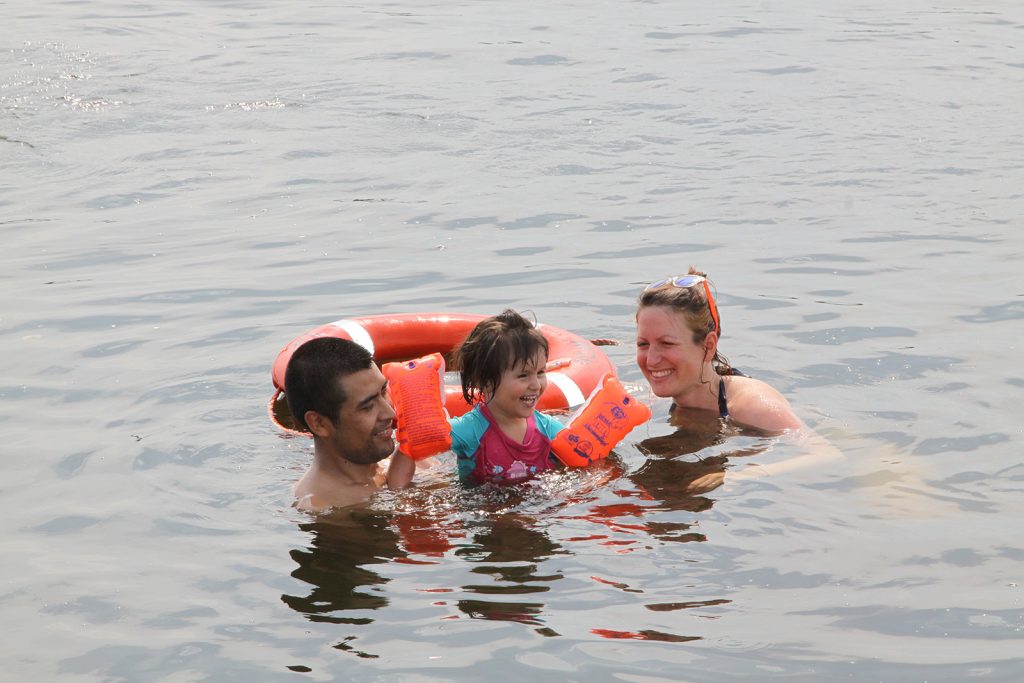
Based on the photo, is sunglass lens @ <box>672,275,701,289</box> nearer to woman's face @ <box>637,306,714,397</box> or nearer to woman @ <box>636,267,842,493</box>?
woman @ <box>636,267,842,493</box>

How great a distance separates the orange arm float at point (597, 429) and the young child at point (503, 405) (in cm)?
10

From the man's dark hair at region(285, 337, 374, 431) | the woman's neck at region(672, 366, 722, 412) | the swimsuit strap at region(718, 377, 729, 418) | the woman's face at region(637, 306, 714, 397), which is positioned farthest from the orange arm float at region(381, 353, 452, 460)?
the swimsuit strap at region(718, 377, 729, 418)

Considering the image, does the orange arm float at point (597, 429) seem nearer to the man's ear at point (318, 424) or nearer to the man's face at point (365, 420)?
the man's face at point (365, 420)

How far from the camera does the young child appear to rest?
17.9 ft

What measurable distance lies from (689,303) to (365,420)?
1.70 meters

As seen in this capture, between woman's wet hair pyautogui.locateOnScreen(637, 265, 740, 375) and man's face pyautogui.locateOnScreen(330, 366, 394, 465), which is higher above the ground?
woman's wet hair pyautogui.locateOnScreen(637, 265, 740, 375)

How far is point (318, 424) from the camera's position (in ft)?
17.1

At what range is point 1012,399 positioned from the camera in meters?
6.52

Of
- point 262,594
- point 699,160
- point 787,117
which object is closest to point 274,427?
point 262,594

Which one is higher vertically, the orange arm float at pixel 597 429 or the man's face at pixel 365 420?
the man's face at pixel 365 420

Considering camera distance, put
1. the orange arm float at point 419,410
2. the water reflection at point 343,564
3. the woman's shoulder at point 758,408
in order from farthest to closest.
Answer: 1. the woman's shoulder at point 758,408
2. the orange arm float at point 419,410
3. the water reflection at point 343,564

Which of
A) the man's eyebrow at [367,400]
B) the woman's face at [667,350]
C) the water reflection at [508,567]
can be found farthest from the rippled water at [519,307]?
the man's eyebrow at [367,400]

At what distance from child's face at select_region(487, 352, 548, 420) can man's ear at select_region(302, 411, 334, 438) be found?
0.78 meters

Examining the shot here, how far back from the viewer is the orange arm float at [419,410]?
5520mm
